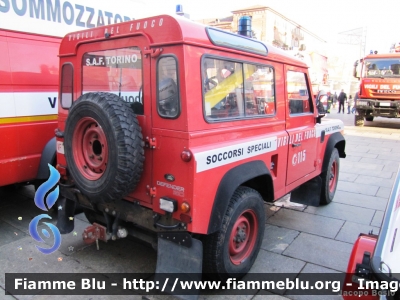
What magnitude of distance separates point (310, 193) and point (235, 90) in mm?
2540

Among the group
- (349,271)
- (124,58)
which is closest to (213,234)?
(349,271)

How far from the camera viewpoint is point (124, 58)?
2.79 metres

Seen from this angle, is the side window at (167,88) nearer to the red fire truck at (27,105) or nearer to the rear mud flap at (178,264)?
the rear mud flap at (178,264)

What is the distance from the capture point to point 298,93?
408 cm

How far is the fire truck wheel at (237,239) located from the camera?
2.70 meters

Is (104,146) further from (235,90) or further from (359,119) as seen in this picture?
(359,119)

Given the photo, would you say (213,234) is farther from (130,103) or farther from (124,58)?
(124,58)

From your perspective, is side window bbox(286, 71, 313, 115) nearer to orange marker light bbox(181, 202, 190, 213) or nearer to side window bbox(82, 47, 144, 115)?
side window bbox(82, 47, 144, 115)

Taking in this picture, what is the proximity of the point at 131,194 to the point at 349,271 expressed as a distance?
1789 millimetres

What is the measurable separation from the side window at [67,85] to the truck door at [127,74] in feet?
0.66

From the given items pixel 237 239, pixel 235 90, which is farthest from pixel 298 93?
pixel 237 239

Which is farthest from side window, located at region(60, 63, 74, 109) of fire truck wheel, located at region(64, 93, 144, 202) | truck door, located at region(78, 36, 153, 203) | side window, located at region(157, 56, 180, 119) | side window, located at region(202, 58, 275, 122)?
side window, located at region(202, 58, 275, 122)

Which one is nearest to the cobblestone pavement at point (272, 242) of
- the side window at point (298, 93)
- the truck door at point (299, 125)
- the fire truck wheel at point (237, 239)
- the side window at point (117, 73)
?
the fire truck wheel at point (237, 239)

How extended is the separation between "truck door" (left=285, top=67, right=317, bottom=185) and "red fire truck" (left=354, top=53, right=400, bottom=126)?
10.9 meters
